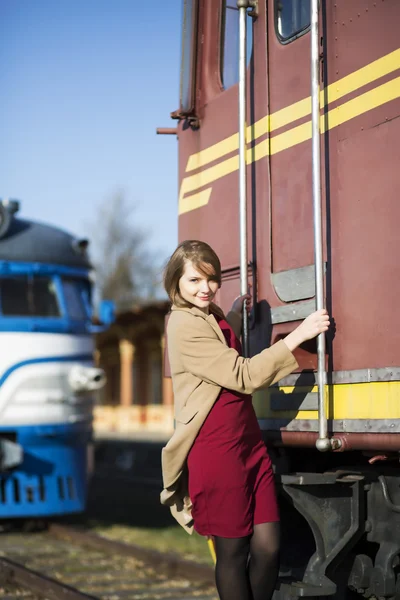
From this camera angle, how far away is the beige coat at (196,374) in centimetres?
324

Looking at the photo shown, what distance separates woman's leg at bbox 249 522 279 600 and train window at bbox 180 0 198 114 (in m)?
2.12

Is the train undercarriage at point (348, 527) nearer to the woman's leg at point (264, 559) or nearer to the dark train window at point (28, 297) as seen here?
the woman's leg at point (264, 559)

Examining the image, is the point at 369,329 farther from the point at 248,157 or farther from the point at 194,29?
the point at 194,29

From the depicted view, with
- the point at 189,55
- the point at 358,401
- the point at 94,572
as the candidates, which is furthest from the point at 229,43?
the point at 94,572

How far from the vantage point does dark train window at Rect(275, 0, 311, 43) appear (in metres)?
3.72

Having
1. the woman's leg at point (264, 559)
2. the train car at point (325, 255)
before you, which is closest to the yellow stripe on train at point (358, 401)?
the train car at point (325, 255)

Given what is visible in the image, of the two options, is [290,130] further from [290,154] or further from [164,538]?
[164,538]

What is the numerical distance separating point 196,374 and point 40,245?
6103 millimetres

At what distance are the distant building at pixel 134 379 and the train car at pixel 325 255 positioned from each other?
21364 mm

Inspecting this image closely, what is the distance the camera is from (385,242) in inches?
124

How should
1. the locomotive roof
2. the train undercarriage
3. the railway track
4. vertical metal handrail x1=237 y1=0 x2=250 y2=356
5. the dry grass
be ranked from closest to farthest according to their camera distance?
the train undercarriage
vertical metal handrail x1=237 y1=0 x2=250 y2=356
the railway track
the dry grass
the locomotive roof

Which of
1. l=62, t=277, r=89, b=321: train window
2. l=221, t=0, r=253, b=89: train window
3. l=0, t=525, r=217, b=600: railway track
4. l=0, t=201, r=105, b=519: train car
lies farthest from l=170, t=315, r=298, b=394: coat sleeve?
l=62, t=277, r=89, b=321: train window

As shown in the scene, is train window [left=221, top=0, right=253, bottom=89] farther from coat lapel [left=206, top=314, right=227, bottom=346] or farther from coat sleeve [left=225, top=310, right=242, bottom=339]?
coat lapel [left=206, top=314, right=227, bottom=346]

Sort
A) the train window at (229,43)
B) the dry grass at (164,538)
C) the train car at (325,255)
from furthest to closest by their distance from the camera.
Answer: the dry grass at (164,538)
the train window at (229,43)
the train car at (325,255)
